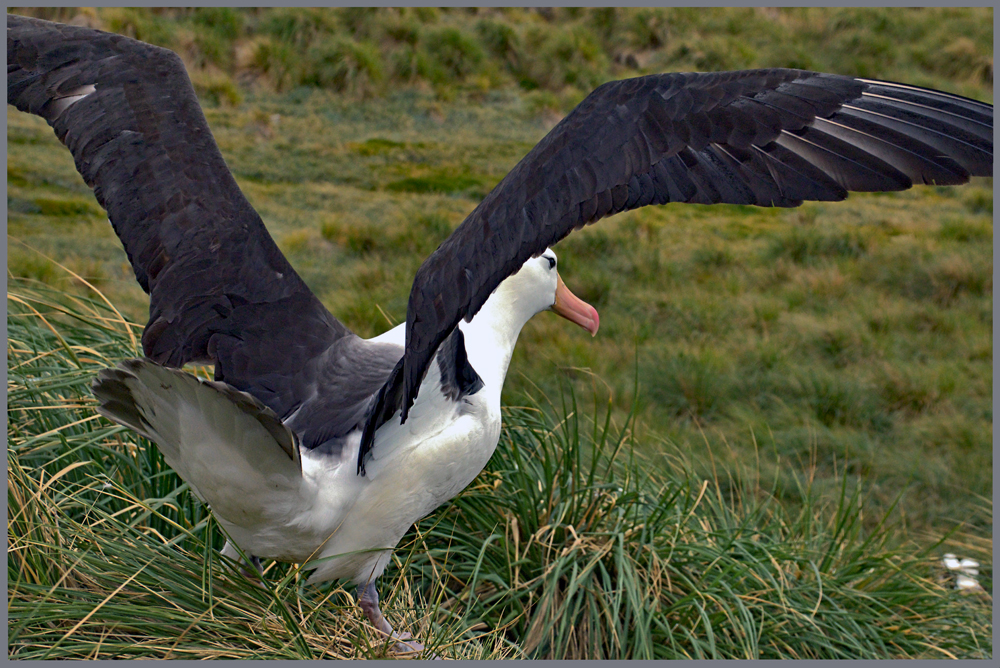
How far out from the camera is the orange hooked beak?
281 cm

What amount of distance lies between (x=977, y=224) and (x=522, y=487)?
575cm

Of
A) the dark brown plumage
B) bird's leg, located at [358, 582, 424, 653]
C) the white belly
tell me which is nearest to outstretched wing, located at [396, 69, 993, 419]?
the dark brown plumage

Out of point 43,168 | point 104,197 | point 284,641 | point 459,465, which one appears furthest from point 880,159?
point 43,168

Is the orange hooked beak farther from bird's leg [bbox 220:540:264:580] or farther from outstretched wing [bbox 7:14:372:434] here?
bird's leg [bbox 220:540:264:580]

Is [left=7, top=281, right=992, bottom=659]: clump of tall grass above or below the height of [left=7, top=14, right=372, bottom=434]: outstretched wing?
below

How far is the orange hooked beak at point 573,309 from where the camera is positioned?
9.22 feet

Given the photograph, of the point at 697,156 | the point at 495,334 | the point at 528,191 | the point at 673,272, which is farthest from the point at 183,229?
the point at 673,272

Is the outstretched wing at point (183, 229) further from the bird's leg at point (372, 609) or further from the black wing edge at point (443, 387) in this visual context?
the bird's leg at point (372, 609)

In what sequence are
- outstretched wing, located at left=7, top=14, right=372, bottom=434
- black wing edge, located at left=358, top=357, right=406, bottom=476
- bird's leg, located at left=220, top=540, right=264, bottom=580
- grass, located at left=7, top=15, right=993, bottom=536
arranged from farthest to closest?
grass, located at left=7, top=15, right=993, bottom=536 < outstretched wing, located at left=7, top=14, right=372, bottom=434 < bird's leg, located at left=220, top=540, right=264, bottom=580 < black wing edge, located at left=358, top=357, right=406, bottom=476

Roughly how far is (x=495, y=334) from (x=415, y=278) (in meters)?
0.61

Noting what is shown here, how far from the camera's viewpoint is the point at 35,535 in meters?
2.28

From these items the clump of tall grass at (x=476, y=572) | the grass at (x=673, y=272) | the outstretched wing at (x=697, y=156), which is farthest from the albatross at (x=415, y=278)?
the grass at (x=673, y=272)

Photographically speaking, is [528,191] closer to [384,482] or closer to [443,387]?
[443,387]

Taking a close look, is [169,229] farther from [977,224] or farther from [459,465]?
[977,224]
